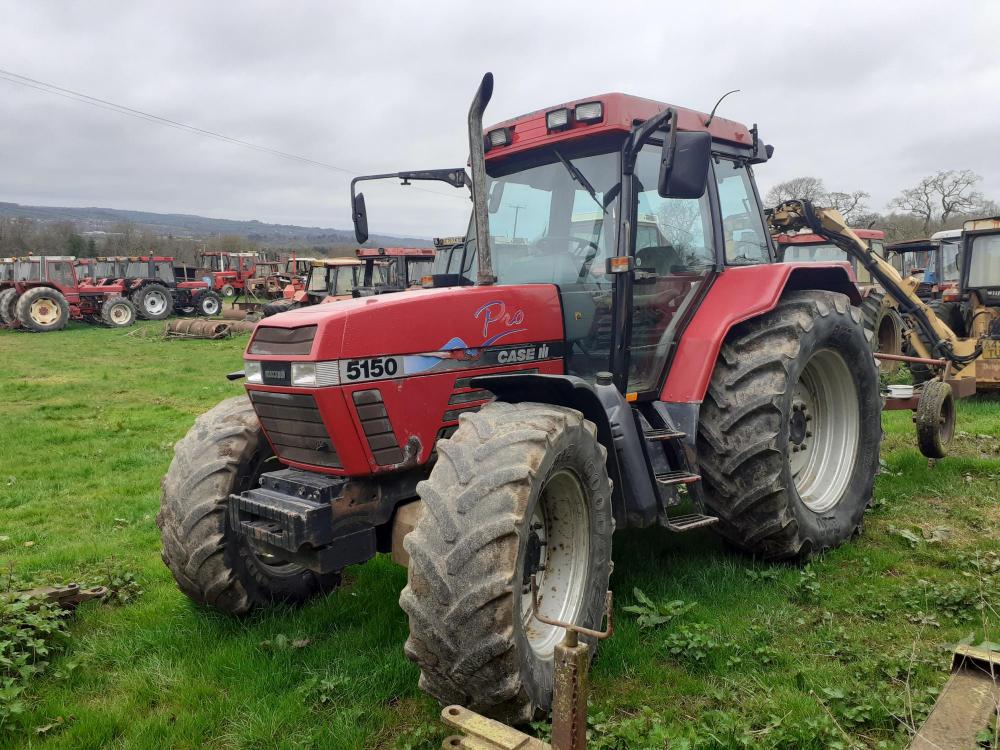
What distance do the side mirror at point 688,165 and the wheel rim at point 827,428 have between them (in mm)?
1791

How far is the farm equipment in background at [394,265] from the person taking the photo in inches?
789

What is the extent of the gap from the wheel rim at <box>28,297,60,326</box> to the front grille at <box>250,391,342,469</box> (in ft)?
74.1

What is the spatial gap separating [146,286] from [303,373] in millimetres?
25133

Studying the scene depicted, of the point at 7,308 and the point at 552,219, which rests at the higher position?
the point at 552,219

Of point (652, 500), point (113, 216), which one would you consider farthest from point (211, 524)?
point (113, 216)

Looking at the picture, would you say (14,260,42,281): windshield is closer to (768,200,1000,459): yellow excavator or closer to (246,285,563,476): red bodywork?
(768,200,1000,459): yellow excavator

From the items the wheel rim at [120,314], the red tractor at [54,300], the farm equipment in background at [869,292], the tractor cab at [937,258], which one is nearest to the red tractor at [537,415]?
the farm equipment in background at [869,292]

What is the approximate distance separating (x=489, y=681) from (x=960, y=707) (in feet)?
5.06

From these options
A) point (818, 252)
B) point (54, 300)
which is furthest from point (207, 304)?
point (818, 252)

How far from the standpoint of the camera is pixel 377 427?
10.7 feet

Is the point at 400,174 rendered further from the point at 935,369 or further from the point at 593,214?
the point at 935,369

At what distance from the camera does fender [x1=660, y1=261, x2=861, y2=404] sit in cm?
401

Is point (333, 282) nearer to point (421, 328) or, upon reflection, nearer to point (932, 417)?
point (932, 417)

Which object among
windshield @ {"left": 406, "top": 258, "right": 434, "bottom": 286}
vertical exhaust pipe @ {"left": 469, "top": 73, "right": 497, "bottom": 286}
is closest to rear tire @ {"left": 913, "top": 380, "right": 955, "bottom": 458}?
vertical exhaust pipe @ {"left": 469, "top": 73, "right": 497, "bottom": 286}
